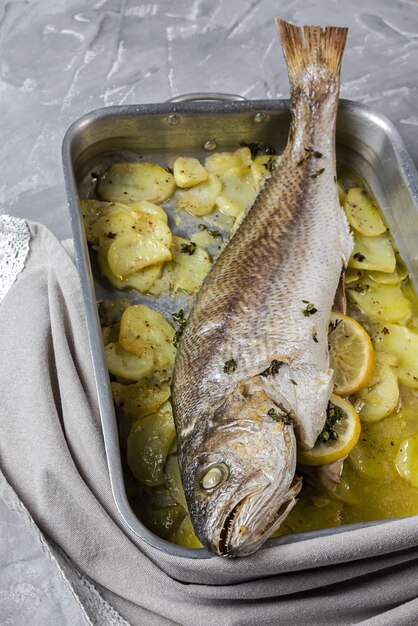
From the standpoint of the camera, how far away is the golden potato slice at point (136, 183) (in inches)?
118

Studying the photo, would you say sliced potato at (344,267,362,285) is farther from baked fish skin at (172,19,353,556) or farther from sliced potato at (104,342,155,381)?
sliced potato at (104,342,155,381)

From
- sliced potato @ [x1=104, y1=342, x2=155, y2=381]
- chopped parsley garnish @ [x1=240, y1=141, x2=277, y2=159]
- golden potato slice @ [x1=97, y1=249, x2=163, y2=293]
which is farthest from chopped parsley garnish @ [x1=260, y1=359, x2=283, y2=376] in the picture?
chopped parsley garnish @ [x1=240, y1=141, x2=277, y2=159]

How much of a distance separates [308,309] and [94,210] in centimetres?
101

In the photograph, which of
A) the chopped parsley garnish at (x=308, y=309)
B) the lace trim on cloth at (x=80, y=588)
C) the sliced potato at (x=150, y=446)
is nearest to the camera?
the lace trim on cloth at (x=80, y=588)

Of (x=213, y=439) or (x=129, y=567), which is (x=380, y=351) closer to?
(x=213, y=439)

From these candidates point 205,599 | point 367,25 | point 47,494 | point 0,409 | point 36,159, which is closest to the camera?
point 205,599

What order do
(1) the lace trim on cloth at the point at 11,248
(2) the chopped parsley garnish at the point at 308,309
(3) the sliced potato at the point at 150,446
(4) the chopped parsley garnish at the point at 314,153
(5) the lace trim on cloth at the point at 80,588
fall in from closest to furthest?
(5) the lace trim on cloth at the point at 80,588 → (3) the sliced potato at the point at 150,446 → (2) the chopped parsley garnish at the point at 308,309 → (1) the lace trim on cloth at the point at 11,248 → (4) the chopped parsley garnish at the point at 314,153

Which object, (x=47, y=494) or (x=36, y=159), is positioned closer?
(x=47, y=494)

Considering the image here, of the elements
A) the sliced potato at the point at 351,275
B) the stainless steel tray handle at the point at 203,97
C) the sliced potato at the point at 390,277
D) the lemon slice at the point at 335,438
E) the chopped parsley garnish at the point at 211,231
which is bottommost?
the lemon slice at the point at 335,438

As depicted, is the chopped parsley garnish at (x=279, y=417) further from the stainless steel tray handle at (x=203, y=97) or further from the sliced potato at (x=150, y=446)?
the stainless steel tray handle at (x=203, y=97)

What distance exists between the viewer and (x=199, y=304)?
249cm

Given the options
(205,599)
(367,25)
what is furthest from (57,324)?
(367,25)

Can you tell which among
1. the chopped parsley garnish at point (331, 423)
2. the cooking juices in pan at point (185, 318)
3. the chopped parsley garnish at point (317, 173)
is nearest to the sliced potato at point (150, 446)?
the cooking juices in pan at point (185, 318)

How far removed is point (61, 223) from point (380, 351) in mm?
1482
